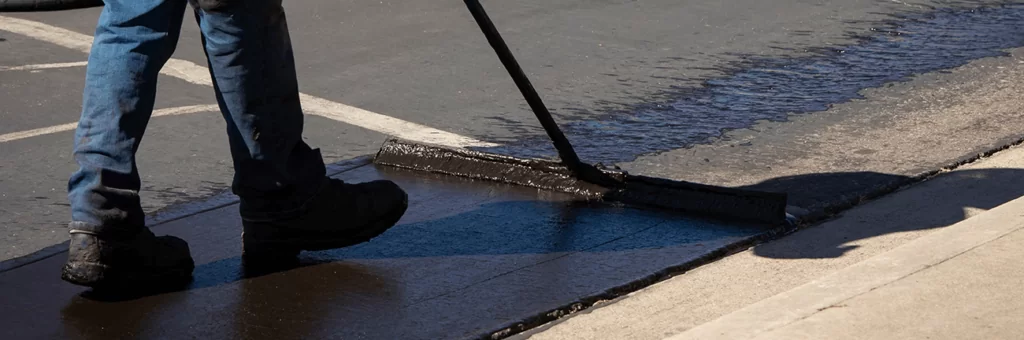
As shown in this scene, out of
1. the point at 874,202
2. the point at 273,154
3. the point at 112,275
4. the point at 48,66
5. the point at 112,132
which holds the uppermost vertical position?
the point at 112,132

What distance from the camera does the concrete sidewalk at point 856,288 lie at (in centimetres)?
324

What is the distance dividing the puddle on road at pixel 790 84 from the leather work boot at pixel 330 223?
1395 millimetres

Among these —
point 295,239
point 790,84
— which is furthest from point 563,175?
point 790,84

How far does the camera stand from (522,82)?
4.36 meters

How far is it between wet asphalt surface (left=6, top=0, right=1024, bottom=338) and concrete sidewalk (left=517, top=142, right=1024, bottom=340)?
0.19 metres

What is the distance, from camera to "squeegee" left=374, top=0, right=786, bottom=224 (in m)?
4.27

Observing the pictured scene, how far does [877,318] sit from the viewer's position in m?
3.28

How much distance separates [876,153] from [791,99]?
1017 millimetres

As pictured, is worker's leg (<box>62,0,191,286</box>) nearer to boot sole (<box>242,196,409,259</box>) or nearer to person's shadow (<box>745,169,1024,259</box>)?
boot sole (<box>242,196,409,259</box>)

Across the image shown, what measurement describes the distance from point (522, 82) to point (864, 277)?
1270 millimetres

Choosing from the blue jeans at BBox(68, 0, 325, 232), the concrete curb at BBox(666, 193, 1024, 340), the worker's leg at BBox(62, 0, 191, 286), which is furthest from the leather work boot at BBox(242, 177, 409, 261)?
the concrete curb at BBox(666, 193, 1024, 340)

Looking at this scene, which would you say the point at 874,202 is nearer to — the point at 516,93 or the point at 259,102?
the point at 259,102

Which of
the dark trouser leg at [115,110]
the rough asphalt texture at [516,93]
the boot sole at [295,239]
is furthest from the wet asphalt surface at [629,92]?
the dark trouser leg at [115,110]

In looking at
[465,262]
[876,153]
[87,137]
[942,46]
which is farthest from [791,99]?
[87,137]
